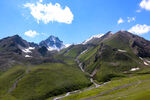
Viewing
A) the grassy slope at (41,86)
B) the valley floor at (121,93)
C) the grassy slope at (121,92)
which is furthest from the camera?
the grassy slope at (41,86)

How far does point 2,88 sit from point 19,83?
20572 millimetres

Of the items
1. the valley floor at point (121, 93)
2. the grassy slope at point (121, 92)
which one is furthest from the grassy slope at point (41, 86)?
the grassy slope at point (121, 92)

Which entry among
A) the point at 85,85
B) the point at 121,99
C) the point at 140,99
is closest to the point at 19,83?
the point at 85,85

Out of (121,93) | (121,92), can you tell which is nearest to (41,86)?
(121,92)

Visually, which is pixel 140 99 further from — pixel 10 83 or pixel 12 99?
pixel 10 83

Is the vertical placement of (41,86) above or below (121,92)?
above

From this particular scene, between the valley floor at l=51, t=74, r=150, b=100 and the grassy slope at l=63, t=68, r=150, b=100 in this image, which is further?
the grassy slope at l=63, t=68, r=150, b=100

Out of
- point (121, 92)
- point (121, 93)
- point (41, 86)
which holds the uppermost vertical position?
point (41, 86)

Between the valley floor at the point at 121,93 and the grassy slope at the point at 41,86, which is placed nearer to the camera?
the valley floor at the point at 121,93

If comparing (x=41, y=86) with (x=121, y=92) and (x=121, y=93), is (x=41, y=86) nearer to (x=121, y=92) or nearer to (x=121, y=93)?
(x=121, y=92)

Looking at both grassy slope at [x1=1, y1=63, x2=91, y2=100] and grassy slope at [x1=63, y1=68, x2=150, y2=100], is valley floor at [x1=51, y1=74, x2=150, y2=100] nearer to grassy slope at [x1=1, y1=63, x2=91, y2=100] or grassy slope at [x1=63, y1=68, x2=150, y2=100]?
grassy slope at [x1=63, y1=68, x2=150, y2=100]

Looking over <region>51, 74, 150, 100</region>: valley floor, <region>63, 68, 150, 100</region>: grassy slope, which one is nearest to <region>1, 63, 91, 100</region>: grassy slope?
<region>51, 74, 150, 100</region>: valley floor

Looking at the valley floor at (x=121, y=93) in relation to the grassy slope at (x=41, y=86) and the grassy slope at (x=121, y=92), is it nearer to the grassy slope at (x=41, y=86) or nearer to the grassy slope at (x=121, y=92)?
the grassy slope at (x=121, y=92)

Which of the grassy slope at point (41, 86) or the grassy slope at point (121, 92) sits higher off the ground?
the grassy slope at point (41, 86)
